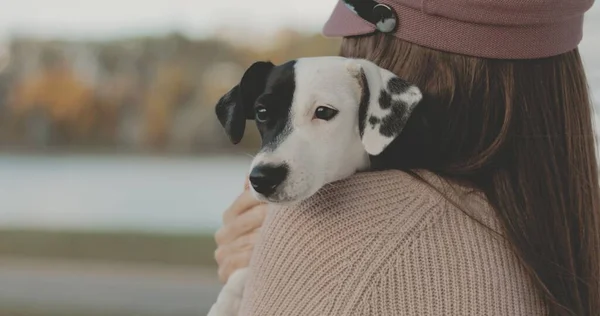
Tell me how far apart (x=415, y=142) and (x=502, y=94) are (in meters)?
0.12

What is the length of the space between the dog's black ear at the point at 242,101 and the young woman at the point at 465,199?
0.14 metres

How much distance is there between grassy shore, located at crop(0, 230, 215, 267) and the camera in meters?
5.89

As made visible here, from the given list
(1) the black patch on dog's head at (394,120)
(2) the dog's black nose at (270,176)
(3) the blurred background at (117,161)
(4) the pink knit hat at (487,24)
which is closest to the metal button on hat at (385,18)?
(4) the pink knit hat at (487,24)

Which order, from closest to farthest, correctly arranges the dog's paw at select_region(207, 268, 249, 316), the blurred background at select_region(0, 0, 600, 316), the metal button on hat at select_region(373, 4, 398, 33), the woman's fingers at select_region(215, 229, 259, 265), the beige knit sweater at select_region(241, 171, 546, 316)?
the beige knit sweater at select_region(241, 171, 546, 316) → the metal button on hat at select_region(373, 4, 398, 33) → the dog's paw at select_region(207, 268, 249, 316) → the woman's fingers at select_region(215, 229, 259, 265) → the blurred background at select_region(0, 0, 600, 316)

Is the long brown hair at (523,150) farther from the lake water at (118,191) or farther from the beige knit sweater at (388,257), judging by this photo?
the lake water at (118,191)

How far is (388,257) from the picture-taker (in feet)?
2.94

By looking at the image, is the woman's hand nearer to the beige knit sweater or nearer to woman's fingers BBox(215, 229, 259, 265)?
woman's fingers BBox(215, 229, 259, 265)

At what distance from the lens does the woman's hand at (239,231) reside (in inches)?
49.0

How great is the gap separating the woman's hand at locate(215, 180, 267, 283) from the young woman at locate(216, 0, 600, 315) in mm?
261

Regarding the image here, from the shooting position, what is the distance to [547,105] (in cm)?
99

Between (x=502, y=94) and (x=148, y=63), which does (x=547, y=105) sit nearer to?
(x=502, y=94)

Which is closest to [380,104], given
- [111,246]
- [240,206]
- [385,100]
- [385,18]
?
[385,100]

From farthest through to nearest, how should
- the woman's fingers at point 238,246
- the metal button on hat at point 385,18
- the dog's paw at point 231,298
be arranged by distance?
the woman's fingers at point 238,246 → the dog's paw at point 231,298 → the metal button on hat at point 385,18

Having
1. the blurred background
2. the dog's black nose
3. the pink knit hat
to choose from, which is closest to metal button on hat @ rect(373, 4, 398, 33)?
the pink knit hat
